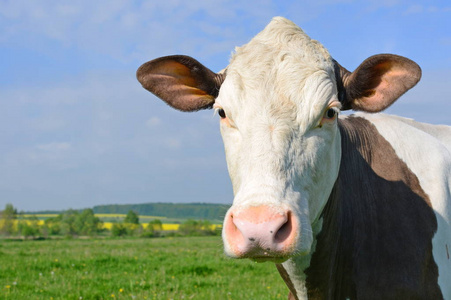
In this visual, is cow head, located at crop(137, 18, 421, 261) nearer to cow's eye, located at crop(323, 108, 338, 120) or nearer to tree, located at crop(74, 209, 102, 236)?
cow's eye, located at crop(323, 108, 338, 120)

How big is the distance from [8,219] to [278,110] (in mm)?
86548

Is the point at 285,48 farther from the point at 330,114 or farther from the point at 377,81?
the point at 377,81

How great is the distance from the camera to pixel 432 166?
4.50 meters

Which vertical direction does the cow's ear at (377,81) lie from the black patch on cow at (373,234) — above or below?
above

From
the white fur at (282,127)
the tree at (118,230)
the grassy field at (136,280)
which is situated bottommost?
the tree at (118,230)

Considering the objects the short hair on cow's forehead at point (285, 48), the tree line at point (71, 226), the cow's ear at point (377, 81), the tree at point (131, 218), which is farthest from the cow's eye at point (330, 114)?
the tree at point (131, 218)

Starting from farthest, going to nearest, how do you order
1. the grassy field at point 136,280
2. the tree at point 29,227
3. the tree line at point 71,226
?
the tree line at point 71,226 < the tree at point 29,227 < the grassy field at point 136,280

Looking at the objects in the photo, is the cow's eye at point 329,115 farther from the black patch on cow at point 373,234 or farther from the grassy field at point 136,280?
the grassy field at point 136,280

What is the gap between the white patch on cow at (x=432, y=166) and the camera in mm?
4207

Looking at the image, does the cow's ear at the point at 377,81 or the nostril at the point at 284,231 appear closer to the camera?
the nostril at the point at 284,231

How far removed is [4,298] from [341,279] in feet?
21.2

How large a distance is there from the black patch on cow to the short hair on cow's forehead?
0.92 meters

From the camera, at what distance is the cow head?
2775 millimetres

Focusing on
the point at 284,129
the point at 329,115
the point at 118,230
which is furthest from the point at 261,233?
the point at 118,230
